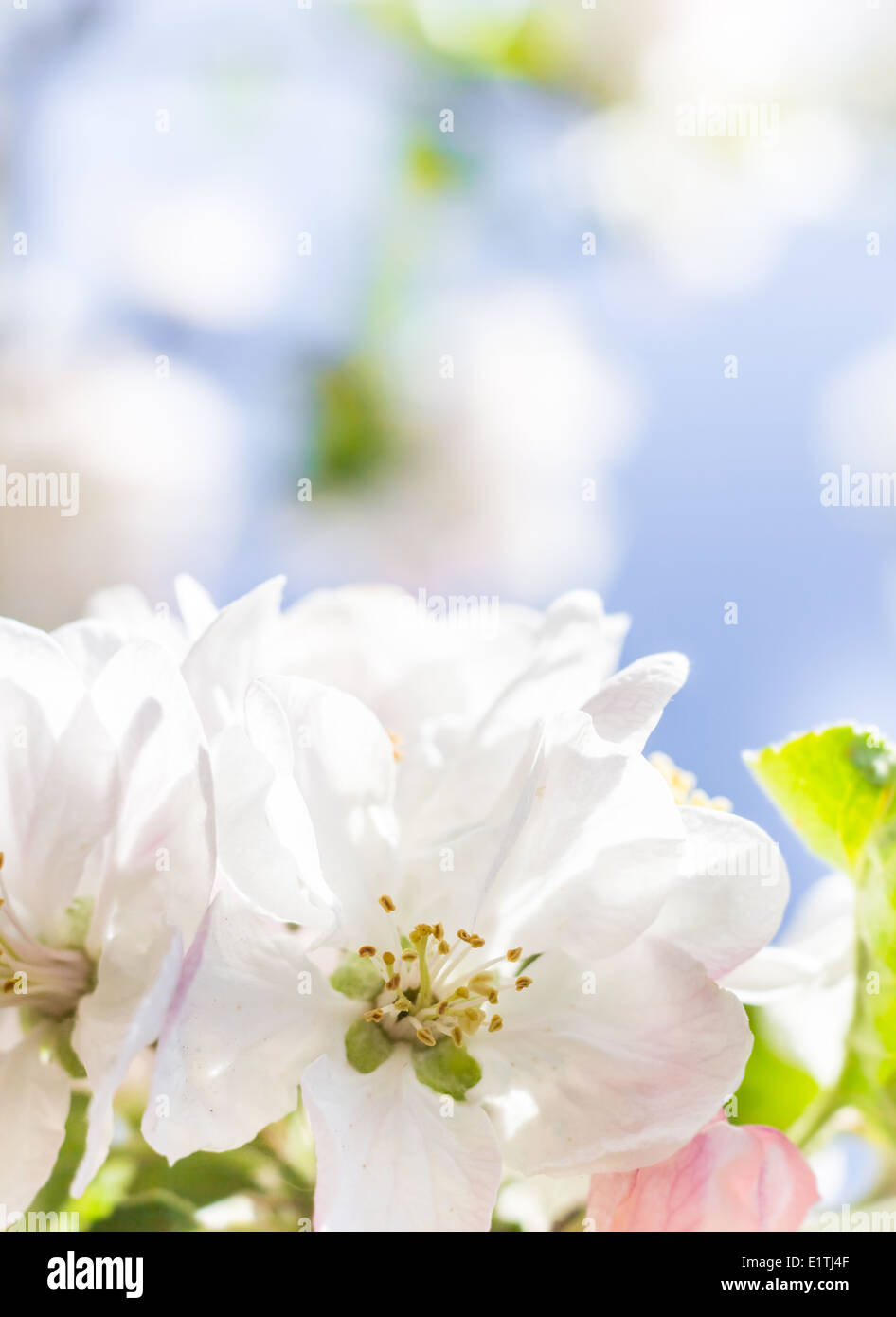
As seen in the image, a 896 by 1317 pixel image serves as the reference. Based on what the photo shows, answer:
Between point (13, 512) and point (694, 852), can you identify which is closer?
point (694, 852)

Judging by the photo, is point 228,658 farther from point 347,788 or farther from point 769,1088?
point 769,1088

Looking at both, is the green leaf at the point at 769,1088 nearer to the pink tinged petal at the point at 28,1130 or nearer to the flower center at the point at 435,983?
the flower center at the point at 435,983

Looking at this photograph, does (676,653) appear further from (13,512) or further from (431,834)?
(13,512)

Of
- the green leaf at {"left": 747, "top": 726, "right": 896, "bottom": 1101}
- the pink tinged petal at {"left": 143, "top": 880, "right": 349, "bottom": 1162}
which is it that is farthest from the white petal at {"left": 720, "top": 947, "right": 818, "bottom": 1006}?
the pink tinged petal at {"left": 143, "top": 880, "right": 349, "bottom": 1162}

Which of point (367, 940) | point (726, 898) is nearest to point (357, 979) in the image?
point (367, 940)

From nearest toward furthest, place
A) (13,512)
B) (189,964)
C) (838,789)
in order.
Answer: (189,964)
(838,789)
(13,512)

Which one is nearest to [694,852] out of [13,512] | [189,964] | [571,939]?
[571,939]
